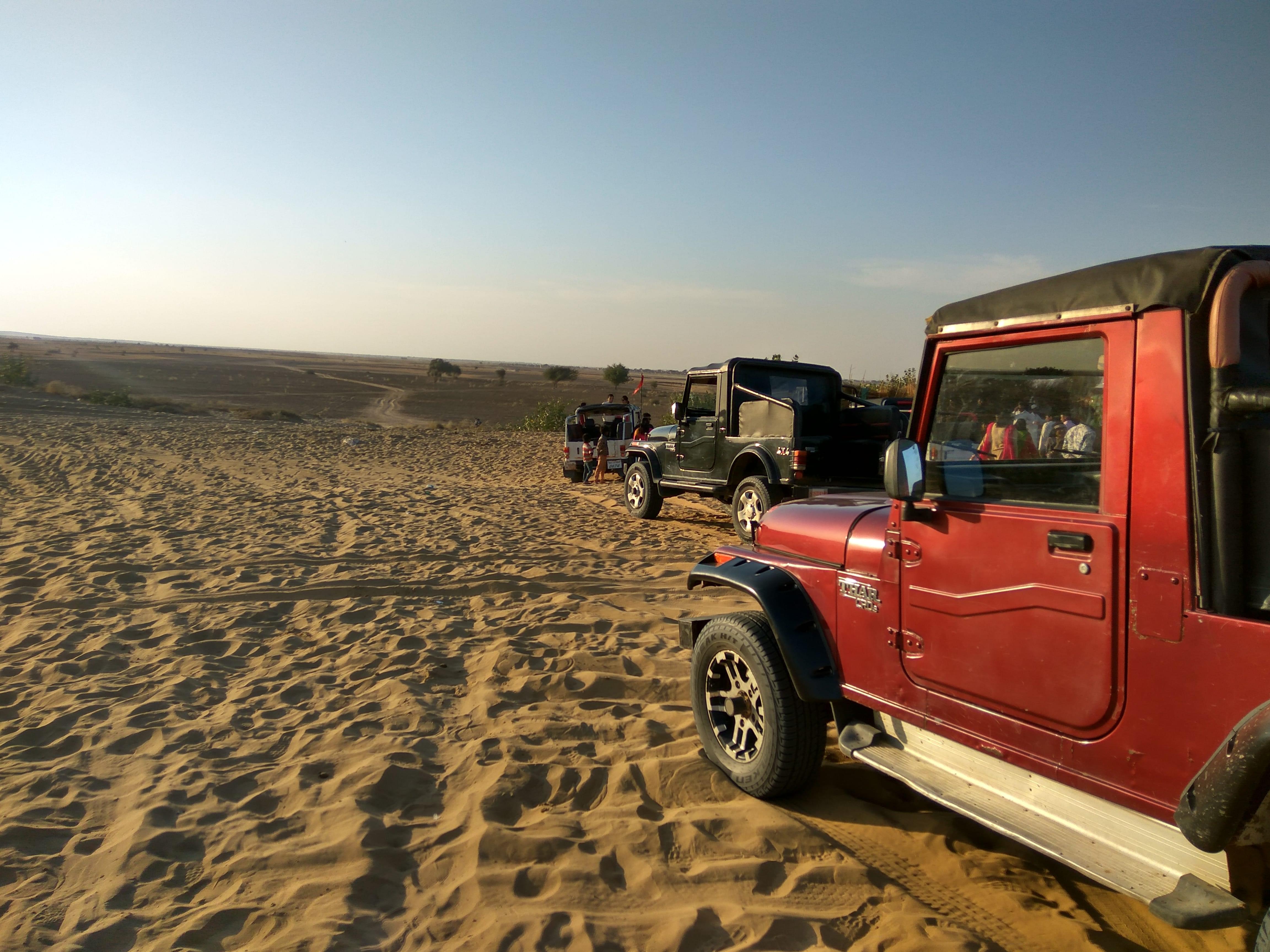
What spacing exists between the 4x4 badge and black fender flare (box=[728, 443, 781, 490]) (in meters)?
5.88

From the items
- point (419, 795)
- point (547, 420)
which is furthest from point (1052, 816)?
point (547, 420)

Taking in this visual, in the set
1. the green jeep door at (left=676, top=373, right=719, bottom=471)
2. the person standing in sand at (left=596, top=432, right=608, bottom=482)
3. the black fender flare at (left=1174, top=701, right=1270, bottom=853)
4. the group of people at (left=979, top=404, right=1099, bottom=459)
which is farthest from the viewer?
the person standing in sand at (left=596, top=432, right=608, bottom=482)

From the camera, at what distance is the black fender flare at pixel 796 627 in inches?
128

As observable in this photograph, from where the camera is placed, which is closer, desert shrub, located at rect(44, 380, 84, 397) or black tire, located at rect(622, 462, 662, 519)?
black tire, located at rect(622, 462, 662, 519)

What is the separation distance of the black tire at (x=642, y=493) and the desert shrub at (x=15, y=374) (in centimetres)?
3350

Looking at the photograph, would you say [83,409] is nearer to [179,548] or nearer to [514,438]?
[514,438]

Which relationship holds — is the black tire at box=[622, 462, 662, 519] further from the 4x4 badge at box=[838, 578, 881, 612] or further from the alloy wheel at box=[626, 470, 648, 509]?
the 4x4 badge at box=[838, 578, 881, 612]

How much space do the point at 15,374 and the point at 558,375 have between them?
142 ft

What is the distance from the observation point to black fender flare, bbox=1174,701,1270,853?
5.98ft

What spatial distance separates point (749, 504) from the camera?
374 inches

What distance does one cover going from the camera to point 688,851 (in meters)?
3.13

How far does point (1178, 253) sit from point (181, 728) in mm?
4825

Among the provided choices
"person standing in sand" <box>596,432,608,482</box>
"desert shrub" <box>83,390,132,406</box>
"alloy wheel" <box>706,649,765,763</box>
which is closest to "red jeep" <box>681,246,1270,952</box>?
"alloy wheel" <box>706,649,765,763</box>

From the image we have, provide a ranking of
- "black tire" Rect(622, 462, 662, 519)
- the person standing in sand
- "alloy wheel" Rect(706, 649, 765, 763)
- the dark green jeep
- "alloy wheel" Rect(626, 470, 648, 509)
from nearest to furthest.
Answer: "alloy wheel" Rect(706, 649, 765, 763) → the dark green jeep → "black tire" Rect(622, 462, 662, 519) → "alloy wheel" Rect(626, 470, 648, 509) → the person standing in sand
